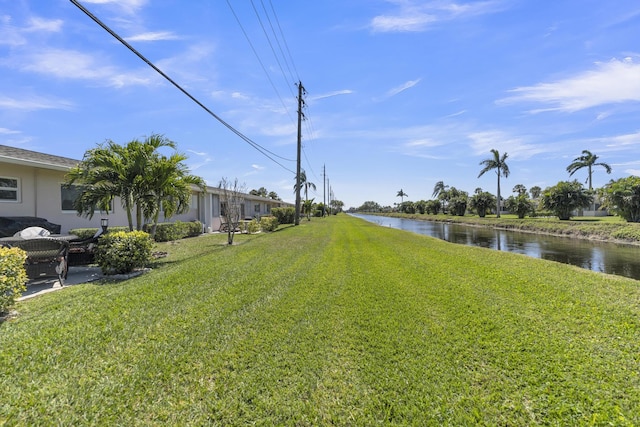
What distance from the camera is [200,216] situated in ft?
60.0

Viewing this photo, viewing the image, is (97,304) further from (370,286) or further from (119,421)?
(370,286)

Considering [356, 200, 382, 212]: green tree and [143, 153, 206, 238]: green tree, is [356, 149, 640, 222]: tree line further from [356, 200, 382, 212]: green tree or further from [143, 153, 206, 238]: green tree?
[356, 200, 382, 212]: green tree

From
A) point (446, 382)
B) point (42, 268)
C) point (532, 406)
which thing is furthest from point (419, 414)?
point (42, 268)

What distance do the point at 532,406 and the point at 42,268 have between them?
7.61 meters

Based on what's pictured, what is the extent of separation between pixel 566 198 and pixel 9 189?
43980 mm

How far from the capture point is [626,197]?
2373cm

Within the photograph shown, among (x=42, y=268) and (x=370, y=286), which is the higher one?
(x=42, y=268)

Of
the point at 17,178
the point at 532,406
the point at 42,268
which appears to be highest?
the point at 17,178

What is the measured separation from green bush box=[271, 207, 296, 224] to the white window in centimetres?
1841

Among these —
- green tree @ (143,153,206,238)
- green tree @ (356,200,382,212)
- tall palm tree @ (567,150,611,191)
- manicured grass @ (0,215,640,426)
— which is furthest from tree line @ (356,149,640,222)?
green tree @ (356,200,382,212)

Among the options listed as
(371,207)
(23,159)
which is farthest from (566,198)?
(371,207)

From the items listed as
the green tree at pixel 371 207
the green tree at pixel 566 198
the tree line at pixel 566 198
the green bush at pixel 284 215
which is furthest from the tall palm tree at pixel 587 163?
the green tree at pixel 371 207

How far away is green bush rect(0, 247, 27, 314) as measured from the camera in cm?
387

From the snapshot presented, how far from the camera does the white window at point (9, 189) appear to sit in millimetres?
8828
